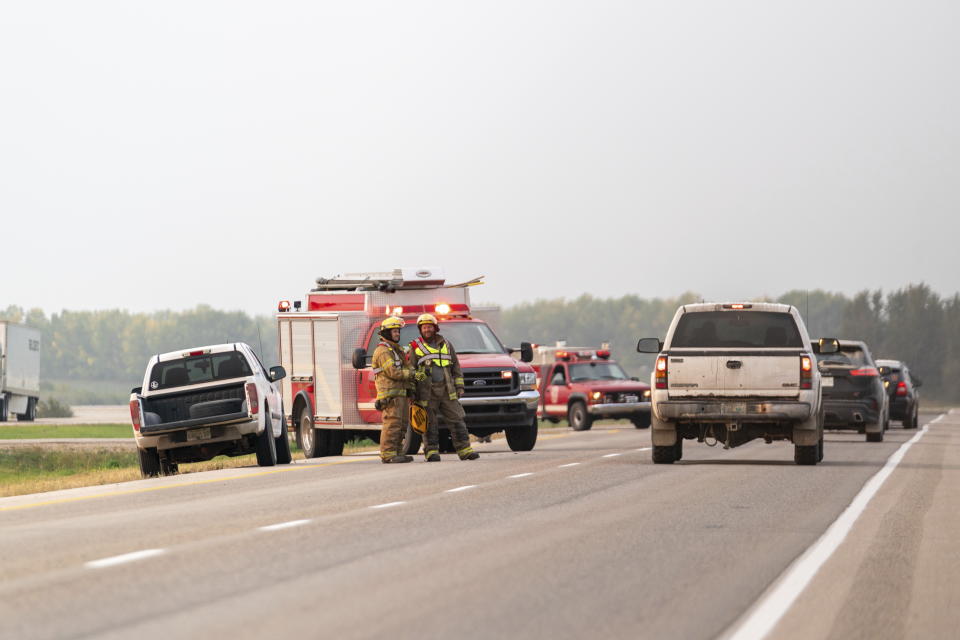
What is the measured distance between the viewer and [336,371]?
2744 centimetres

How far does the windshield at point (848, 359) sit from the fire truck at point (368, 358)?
20.1 ft

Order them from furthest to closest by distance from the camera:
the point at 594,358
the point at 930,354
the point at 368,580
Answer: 1. the point at 930,354
2. the point at 594,358
3. the point at 368,580

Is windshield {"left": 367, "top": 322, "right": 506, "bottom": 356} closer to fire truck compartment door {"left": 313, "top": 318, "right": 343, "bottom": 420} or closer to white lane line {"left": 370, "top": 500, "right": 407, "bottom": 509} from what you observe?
fire truck compartment door {"left": 313, "top": 318, "right": 343, "bottom": 420}

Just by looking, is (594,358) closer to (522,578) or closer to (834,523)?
(834,523)

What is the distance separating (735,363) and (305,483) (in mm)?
6022

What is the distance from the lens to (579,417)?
44.2m

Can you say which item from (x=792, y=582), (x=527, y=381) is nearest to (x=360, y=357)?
(x=527, y=381)

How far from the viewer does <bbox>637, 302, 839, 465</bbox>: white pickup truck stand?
2122 cm

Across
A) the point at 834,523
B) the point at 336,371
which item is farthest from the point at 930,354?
the point at 834,523

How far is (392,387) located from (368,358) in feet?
13.2

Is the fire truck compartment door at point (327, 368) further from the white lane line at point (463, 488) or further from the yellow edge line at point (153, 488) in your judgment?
the white lane line at point (463, 488)

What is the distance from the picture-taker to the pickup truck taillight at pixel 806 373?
2120 cm

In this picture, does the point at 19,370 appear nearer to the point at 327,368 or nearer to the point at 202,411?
the point at 327,368

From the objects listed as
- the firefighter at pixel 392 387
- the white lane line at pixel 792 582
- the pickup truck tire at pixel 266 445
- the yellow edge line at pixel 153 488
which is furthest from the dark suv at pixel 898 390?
the white lane line at pixel 792 582
